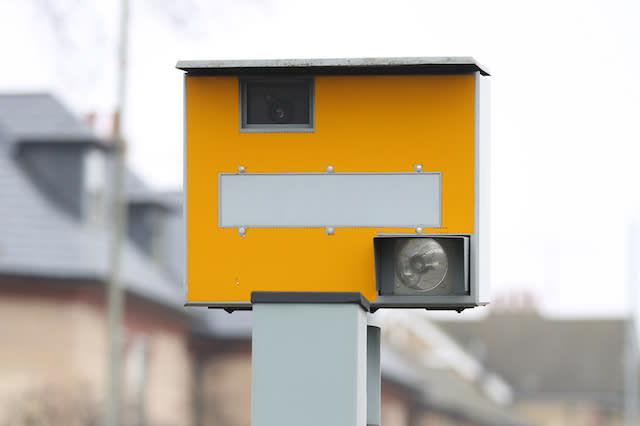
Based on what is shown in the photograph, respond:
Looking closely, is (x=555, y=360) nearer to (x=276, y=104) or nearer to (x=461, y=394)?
(x=461, y=394)

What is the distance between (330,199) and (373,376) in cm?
79

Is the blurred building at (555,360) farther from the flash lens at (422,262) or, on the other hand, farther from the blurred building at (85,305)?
the flash lens at (422,262)

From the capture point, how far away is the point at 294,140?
5031 millimetres

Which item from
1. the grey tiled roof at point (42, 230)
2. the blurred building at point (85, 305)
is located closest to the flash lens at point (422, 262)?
the blurred building at point (85, 305)

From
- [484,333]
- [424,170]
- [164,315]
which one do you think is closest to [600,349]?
[484,333]

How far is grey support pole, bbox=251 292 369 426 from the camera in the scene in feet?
15.1

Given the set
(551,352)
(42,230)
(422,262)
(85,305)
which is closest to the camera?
(422,262)

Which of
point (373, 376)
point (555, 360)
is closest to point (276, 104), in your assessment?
point (373, 376)

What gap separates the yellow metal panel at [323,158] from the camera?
4941 millimetres

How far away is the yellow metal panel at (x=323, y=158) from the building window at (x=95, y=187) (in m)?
17.7

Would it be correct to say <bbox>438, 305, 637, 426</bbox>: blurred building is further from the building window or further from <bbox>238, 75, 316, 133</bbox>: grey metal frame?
<bbox>238, 75, 316, 133</bbox>: grey metal frame

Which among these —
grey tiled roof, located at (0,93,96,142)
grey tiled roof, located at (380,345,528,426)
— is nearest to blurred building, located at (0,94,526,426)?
grey tiled roof, located at (0,93,96,142)

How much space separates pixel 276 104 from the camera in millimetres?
5094

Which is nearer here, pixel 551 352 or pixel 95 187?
pixel 95 187
